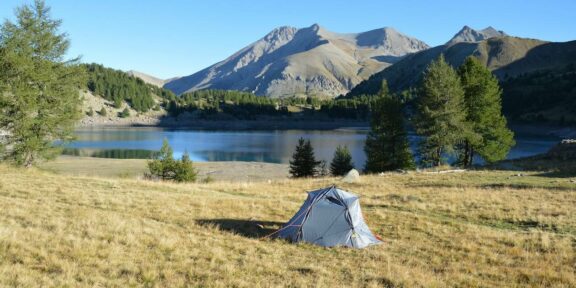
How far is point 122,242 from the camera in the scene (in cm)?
1448

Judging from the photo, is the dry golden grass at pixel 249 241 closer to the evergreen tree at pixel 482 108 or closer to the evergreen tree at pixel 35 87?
the evergreen tree at pixel 35 87

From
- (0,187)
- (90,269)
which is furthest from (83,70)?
(90,269)

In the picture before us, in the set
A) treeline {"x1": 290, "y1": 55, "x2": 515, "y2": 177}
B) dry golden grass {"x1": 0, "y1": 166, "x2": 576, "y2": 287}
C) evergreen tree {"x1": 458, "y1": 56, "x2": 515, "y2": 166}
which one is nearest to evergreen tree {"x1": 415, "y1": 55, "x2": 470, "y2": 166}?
treeline {"x1": 290, "y1": 55, "x2": 515, "y2": 177}

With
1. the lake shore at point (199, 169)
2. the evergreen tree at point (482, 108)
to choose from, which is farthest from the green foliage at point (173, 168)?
the evergreen tree at point (482, 108)

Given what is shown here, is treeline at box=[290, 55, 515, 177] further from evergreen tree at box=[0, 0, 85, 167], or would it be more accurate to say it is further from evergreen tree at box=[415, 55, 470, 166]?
evergreen tree at box=[0, 0, 85, 167]

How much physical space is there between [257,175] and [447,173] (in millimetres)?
34850

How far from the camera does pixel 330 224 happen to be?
56.5 ft

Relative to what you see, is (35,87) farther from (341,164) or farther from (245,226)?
(341,164)

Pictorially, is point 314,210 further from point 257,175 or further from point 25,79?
point 257,175

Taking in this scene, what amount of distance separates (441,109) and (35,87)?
39.6 m

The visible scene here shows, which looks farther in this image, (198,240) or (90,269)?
(198,240)

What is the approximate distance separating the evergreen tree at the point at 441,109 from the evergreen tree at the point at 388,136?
3.36 meters

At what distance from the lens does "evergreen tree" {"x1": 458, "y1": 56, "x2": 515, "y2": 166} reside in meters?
51.3

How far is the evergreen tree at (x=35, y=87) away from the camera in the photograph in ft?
112
